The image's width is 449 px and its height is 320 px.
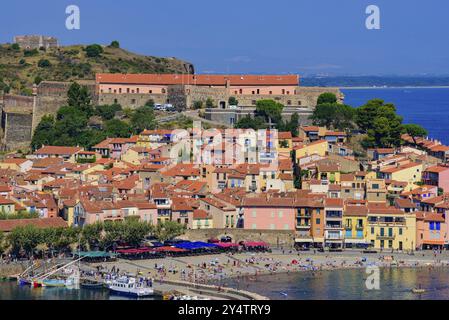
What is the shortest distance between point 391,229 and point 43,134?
64.0 ft

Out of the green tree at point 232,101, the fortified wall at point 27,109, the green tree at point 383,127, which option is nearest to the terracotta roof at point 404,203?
the green tree at point 383,127

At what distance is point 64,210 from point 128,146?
1040 cm

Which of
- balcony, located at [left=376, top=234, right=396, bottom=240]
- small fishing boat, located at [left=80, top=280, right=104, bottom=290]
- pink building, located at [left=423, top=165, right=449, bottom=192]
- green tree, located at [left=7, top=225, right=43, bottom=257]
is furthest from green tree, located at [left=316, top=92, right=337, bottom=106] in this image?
small fishing boat, located at [left=80, top=280, right=104, bottom=290]

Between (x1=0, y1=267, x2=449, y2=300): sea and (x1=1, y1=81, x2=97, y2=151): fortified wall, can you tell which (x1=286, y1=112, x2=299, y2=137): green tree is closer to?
(x1=1, y1=81, x2=97, y2=151): fortified wall

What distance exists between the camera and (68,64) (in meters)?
71.7

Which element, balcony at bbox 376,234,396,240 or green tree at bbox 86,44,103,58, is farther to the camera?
green tree at bbox 86,44,103,58

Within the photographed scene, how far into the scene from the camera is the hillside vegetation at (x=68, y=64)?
2736 inches

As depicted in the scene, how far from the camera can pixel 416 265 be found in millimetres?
42938

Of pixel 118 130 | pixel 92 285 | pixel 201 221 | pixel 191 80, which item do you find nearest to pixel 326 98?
pixel 191 80

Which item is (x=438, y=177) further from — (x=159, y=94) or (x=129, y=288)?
(x=159, y=94)

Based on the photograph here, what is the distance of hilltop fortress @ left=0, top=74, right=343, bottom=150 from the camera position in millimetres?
62406

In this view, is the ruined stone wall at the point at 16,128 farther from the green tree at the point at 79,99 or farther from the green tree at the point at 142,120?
the green tree at the point at 142,120

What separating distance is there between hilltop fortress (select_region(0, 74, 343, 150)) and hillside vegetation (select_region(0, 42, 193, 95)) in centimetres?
370
